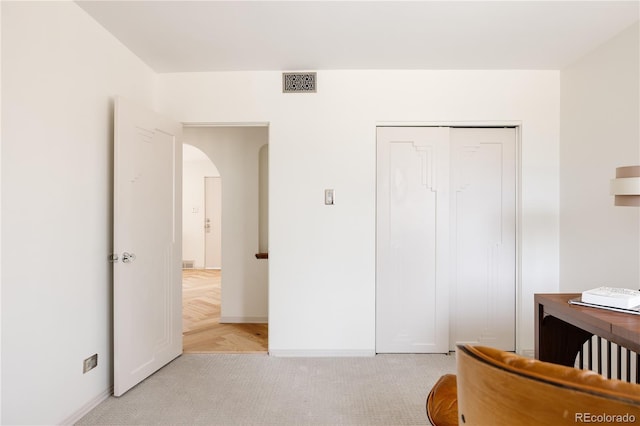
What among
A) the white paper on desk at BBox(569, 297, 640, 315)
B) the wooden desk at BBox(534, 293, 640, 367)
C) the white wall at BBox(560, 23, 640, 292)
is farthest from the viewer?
the white wall at BBox(560, 23, 640, 292)

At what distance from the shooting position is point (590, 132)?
2.57m

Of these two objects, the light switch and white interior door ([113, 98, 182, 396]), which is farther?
the light switch

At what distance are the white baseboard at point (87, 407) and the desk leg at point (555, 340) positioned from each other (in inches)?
106

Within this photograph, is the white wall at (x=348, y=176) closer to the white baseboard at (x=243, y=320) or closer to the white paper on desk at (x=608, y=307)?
the white baseboard at (x=243, y=320)

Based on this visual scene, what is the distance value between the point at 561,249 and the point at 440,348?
1.38m

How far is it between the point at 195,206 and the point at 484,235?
6.37 m

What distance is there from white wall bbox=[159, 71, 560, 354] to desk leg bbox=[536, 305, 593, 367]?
1.18m

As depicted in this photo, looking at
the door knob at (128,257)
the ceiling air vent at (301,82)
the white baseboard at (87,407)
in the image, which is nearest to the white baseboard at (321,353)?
the white baseboard at (87,407)

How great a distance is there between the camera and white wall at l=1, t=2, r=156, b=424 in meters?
1.62

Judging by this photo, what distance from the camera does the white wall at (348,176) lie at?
2.94m

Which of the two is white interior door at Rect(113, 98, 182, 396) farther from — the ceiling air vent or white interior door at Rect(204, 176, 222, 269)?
white interior door at Rect(204, 176, 222, 269)

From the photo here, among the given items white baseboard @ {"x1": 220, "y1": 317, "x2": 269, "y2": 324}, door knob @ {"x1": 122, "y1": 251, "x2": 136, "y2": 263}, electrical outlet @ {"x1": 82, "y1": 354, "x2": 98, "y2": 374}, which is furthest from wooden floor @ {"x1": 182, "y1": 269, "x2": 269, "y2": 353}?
door knob @ {"x1": 122, "y1": 251, "x2": 136, "y2": 263}

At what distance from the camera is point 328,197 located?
295cm

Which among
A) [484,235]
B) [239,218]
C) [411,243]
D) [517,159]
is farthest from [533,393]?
[239,218]
